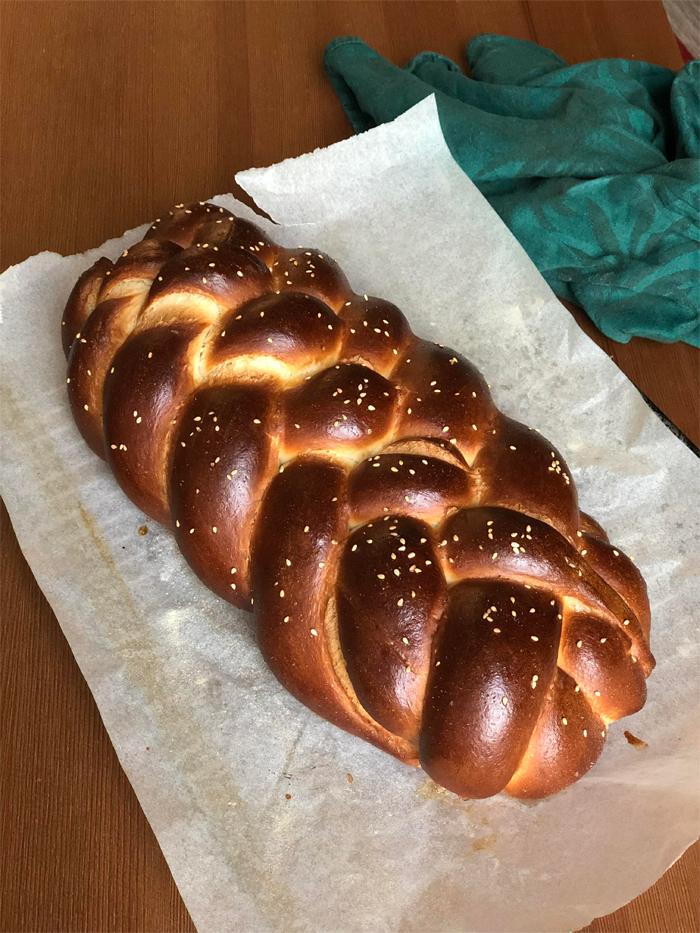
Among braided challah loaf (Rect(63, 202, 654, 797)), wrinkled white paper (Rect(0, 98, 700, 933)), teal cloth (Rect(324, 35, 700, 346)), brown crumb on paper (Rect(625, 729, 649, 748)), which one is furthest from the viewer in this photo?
teal cloth (Rect(324, 35, 700, 346))

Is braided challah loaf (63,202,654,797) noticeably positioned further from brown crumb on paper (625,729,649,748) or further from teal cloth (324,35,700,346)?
teal cloth (324,35,700,346)

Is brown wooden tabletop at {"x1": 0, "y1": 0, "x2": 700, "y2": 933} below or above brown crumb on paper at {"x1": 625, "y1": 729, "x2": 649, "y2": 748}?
above

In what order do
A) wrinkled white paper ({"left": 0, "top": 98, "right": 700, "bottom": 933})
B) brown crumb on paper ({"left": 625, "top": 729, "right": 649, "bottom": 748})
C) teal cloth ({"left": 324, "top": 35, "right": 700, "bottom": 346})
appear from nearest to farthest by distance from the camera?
wrinkled white paper ({"left": 0, "top": 98, "right": 700, "bottom": 933}) → brown crumb on paper ({"left": 625, "top": 729, "right": 649, "bottom": 748}) → teal cloth ({"left": 324, "top": 35, "right": 700, "bottom": 346})

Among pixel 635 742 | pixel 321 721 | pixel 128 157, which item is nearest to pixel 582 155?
pixel 128 157

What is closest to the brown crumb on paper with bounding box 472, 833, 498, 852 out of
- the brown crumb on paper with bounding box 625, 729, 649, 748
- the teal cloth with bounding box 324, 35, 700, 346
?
the brown crumb on paper with bounding box 625, 729, 649, 748

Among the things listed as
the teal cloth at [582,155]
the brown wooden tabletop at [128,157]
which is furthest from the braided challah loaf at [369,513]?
the teal cloth at [582,155]

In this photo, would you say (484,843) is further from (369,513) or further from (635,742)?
(369,513)

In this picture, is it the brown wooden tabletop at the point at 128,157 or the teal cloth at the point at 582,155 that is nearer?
the brown wooden tabletop at the point at 128,157

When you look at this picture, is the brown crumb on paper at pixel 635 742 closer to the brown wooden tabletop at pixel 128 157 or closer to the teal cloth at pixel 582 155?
the brown wooden tabletop at pixel 128 157
